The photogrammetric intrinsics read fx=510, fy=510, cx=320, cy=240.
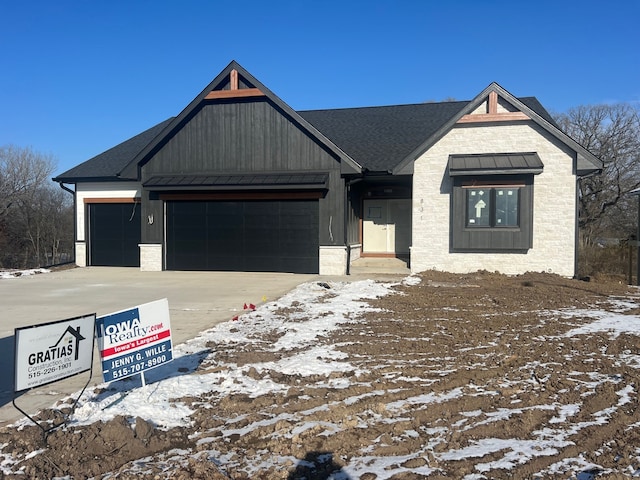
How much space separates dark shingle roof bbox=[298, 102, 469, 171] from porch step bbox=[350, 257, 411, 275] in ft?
10.5

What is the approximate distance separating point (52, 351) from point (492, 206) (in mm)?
13313

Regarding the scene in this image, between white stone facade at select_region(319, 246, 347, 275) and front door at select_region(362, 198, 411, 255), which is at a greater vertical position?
front door at select_region(362, 198, 411, 255)

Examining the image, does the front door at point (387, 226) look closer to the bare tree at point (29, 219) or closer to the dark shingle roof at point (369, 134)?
the dark shingle roof at point (369, 134)

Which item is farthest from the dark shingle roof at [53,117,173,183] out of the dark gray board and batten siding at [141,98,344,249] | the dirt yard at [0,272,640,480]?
the dirt yard at [0,272,640,480]

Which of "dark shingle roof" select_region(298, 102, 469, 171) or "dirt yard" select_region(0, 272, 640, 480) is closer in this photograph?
"dirt yard" select_region(0, 272, 640, 480)

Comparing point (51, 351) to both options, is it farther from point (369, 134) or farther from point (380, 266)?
point (369, 134)

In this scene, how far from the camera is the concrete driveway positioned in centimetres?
582

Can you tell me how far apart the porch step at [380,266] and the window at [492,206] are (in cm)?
258

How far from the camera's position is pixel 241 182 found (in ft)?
54.0

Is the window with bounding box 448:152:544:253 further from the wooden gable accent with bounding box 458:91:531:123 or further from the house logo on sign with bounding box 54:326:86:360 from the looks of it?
the house logo on sign with bounding box 54:326:86:360

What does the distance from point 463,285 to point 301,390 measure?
9.35 meters

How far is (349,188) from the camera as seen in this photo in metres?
16.8

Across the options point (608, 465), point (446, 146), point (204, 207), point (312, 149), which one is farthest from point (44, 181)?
point (608, 465)

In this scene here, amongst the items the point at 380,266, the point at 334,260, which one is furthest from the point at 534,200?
the point at 334,260
